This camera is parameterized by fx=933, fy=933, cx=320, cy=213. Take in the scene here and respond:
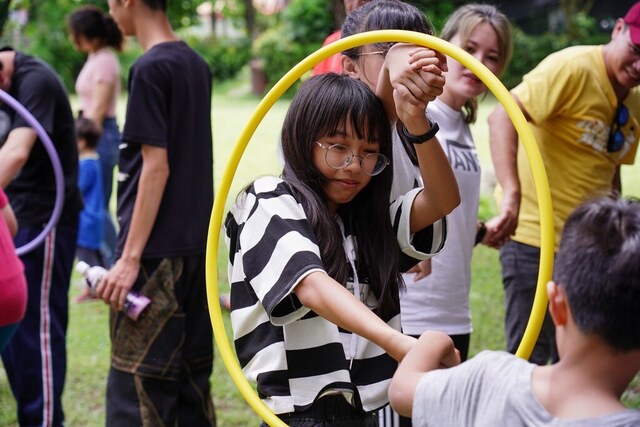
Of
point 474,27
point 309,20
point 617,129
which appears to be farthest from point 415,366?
point 309,20

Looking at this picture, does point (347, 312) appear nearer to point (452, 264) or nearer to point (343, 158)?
point (343, 158)

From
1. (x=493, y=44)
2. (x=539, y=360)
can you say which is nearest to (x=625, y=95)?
(x=493, y=44)

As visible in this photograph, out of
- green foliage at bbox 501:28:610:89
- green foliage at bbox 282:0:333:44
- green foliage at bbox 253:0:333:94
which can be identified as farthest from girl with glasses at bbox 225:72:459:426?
green foliage at bbox 282:0:333:44

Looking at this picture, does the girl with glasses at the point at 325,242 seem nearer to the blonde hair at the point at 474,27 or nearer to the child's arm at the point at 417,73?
the child's arm at the point at 417,73

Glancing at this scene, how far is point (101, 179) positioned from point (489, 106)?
11.7m

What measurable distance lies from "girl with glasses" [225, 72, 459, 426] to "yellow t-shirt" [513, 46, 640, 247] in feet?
5.12

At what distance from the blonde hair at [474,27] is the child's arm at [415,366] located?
1.97 meters

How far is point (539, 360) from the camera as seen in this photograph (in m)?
4.22

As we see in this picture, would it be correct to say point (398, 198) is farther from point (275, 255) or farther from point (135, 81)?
point (135, 81)

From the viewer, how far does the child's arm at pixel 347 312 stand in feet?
6.48

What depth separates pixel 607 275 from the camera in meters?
1.62

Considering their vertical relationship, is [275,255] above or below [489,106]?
above

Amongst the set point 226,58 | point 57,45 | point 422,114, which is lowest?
point 226,58

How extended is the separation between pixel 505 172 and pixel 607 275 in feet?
7.66
